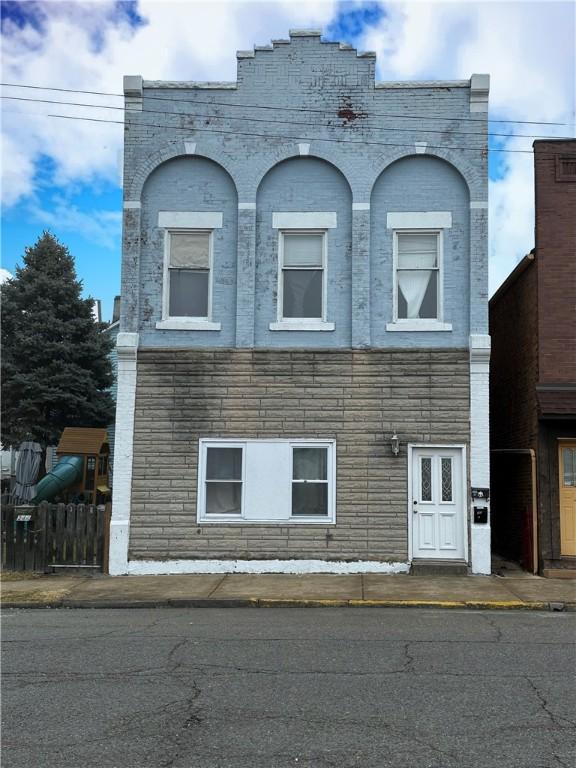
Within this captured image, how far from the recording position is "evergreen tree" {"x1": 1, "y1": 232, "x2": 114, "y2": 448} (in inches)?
843

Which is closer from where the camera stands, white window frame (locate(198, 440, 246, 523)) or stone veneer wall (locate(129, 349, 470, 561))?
stone veneer wall (locate(129, 349, 470, 561))

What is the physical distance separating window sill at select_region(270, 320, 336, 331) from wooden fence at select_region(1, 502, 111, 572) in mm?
4226

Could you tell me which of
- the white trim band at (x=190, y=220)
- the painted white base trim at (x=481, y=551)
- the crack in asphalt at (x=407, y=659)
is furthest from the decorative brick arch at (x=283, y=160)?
the crack in asphalt at (x=407, y=659)

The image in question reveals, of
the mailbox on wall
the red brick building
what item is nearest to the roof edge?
the red brick building

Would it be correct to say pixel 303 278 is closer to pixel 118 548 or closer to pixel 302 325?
pixel 302 325

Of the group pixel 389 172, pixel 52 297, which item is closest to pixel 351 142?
pixel 389 172

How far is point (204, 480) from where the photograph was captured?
40.9 ft

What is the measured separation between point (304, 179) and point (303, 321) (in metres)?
2.55

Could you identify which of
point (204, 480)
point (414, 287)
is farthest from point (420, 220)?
point (204, 480)

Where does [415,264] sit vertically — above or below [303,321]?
above

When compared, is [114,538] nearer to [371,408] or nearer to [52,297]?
[371,408]

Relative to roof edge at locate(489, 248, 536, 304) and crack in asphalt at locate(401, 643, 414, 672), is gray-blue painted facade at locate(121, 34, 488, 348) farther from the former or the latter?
crack in asphalt at locate(401, 643, 414, 672)

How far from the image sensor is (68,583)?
11344mm

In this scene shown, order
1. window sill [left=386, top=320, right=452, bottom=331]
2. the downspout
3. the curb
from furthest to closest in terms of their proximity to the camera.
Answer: window sill [left=386, top=320, right=452, bottom=331], the downspout, the curb
